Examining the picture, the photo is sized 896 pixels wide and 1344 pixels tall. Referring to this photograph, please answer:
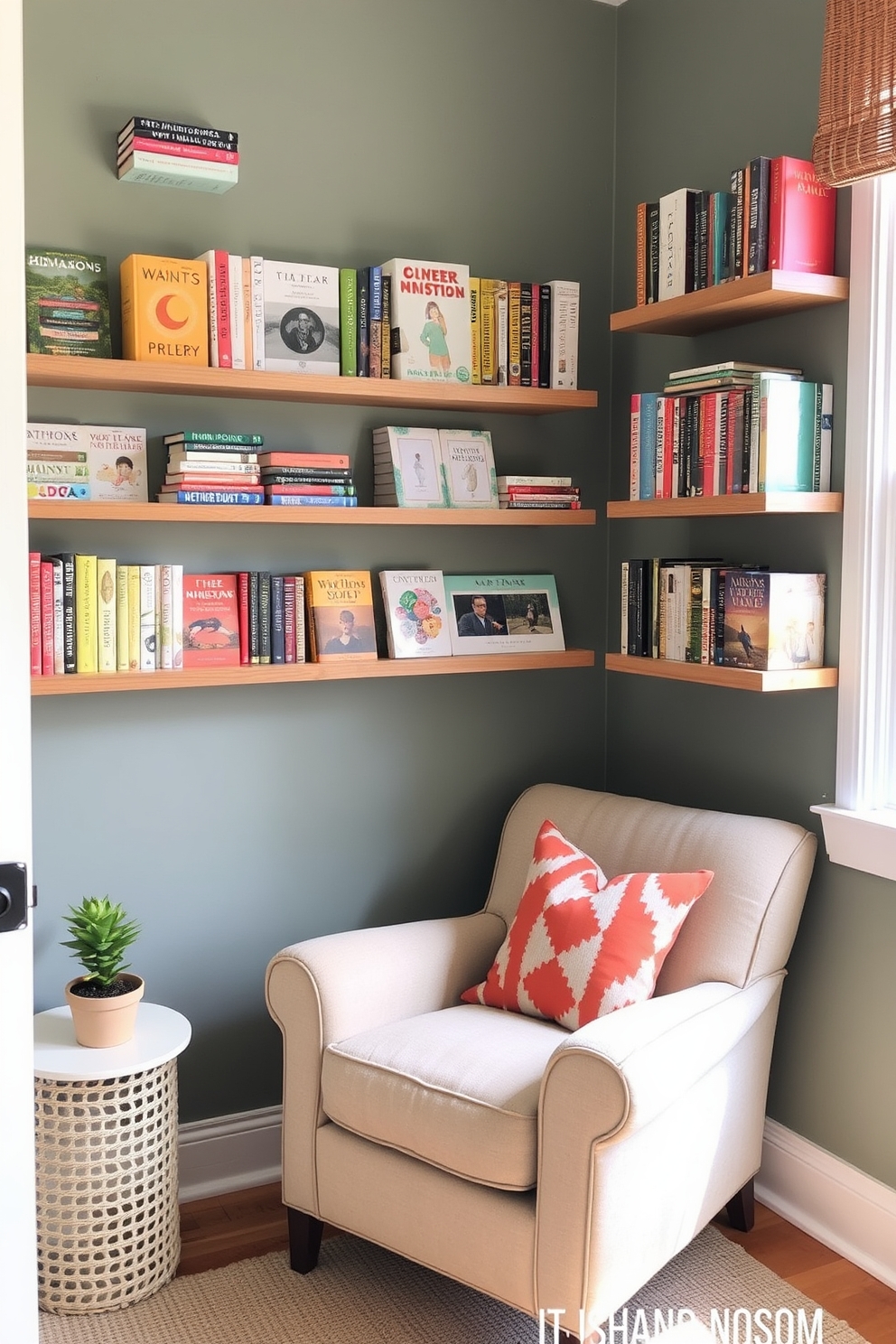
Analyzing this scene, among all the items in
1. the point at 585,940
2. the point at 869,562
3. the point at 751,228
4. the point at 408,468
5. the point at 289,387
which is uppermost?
the point at 751,228

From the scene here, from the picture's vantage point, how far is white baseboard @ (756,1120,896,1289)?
2.37 metres

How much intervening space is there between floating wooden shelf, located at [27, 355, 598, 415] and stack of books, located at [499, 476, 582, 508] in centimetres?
17

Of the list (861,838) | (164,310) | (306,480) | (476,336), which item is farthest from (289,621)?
(861,838)

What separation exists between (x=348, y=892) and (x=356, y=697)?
455 mm

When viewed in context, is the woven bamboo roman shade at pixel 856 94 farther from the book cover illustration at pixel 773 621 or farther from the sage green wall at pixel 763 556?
the book cover illustration at pixel 773 621

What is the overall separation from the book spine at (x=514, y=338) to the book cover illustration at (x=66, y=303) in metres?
0.90

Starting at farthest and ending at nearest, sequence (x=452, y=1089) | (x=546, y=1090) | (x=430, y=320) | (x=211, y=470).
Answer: (x=430, y=320) → (x=211, y=470) → (x=452, y=1089) → (x=546, y=1090)

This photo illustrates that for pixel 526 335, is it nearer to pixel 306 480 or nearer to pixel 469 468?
pixel 469 468

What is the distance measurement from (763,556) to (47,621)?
1492 millimetres

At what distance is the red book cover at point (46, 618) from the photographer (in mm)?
2316

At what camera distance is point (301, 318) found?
8.45 ft

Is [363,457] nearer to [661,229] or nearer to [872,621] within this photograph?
[661,229]

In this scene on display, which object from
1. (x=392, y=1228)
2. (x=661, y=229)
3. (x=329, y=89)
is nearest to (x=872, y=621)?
(x=661, y=229)

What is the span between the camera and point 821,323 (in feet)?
8.13
